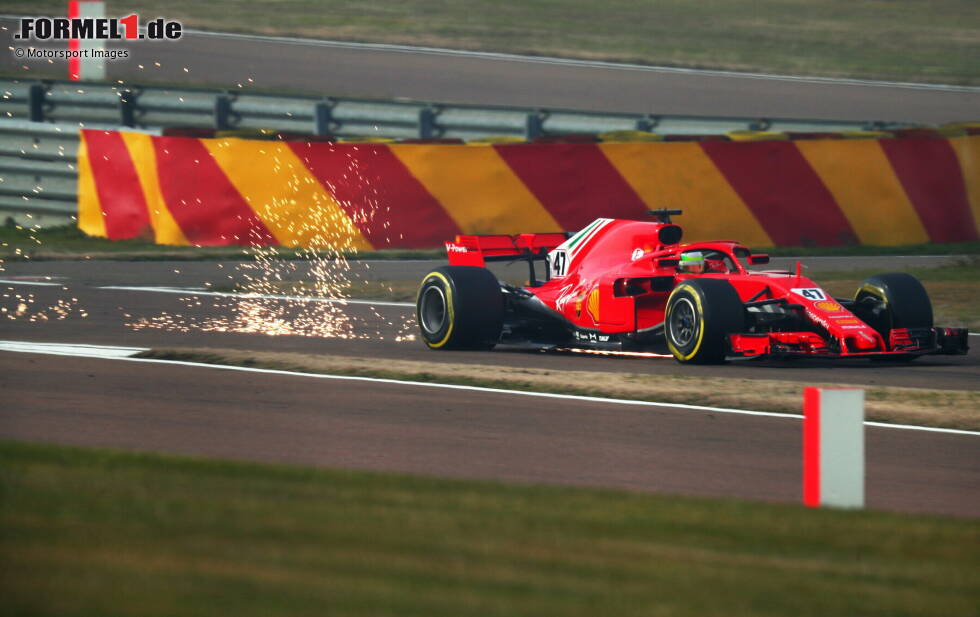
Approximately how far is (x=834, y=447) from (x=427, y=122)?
723 inches

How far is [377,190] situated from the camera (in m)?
18.9

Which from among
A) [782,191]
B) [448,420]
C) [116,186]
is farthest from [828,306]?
[116,186]

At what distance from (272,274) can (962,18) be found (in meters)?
31.9

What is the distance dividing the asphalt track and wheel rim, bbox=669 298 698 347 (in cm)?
1939

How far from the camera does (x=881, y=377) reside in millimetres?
11570

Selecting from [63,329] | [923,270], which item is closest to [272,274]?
[63,329]

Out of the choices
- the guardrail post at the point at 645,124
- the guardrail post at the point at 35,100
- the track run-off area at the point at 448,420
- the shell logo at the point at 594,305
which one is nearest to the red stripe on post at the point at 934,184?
the guardrail post at the point at 645,124

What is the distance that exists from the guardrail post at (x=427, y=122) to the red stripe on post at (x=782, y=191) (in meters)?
6.65

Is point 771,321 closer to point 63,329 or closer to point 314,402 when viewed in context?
point 314,402

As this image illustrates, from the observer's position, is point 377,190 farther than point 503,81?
No

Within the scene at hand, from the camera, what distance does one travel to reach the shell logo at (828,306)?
11837 millimetres

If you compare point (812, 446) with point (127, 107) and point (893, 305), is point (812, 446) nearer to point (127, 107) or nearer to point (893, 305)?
point (893, 305)

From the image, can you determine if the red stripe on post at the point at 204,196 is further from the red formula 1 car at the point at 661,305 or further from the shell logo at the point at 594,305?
the shell logo at the point at 594,305

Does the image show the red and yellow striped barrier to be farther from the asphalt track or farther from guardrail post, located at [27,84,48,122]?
the asphalt track
